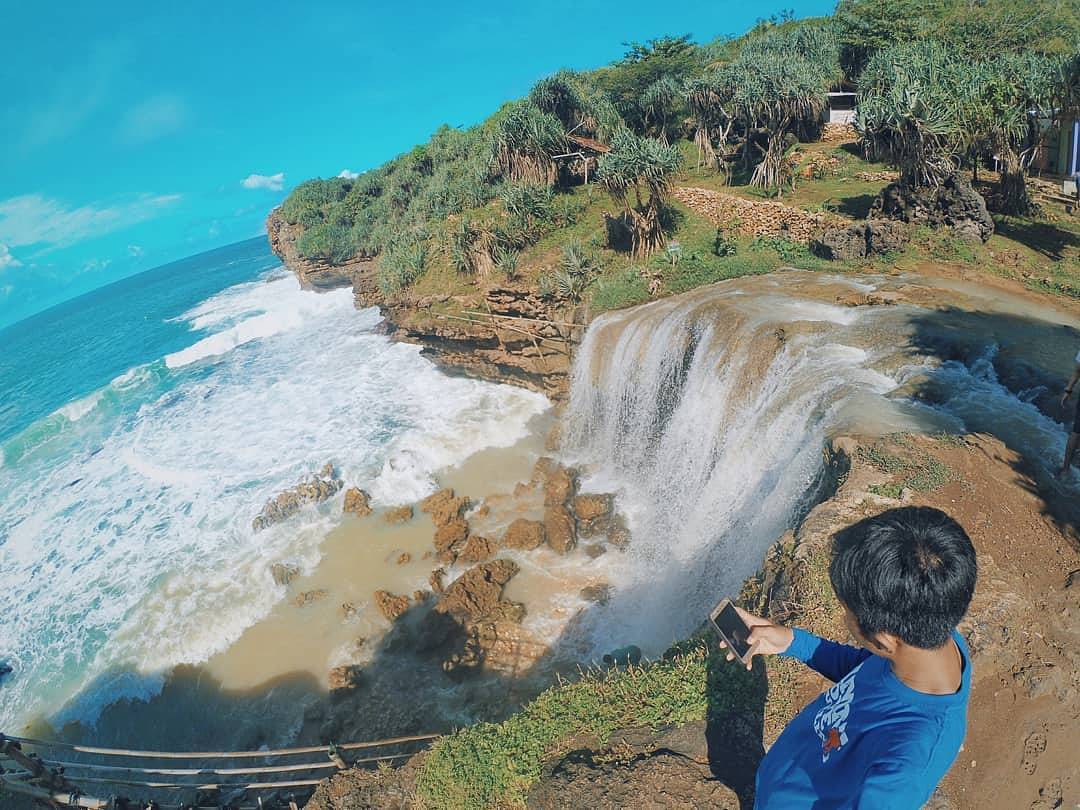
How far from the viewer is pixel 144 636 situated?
12.9m

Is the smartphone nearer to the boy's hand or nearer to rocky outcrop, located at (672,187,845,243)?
the boy's hand

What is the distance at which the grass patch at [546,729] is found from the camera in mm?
5480

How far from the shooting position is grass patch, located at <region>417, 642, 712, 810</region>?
5.48 metres

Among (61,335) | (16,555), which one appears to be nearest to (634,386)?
(16,555)

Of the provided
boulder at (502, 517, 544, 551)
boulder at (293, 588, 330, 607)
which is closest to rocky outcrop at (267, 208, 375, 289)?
boulder at (293, 588, 330, 607)

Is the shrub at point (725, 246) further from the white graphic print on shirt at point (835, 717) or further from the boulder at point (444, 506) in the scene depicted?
the white graphic print on shirt at point (835, 717)

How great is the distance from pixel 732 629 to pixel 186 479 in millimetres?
21055

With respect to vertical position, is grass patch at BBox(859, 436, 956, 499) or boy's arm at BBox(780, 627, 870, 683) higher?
boy's arm at BBox(780, 627, 870, 683)

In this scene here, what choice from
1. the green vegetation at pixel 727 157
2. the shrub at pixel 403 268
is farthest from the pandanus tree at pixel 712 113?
the shrub at pixel 403 268

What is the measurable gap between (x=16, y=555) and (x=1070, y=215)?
35186 millimetres

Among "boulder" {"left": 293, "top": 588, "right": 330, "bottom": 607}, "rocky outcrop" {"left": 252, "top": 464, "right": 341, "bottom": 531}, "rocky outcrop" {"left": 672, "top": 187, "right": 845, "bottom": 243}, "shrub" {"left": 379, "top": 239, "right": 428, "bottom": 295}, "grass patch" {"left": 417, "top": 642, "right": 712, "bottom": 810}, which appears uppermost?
"shrub" {"left": 379, "top": 239, "right": 428, "bottom": 295}

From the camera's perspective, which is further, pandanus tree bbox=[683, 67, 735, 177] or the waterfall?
pandanus tree bbox=[683, 67, 735, 177]

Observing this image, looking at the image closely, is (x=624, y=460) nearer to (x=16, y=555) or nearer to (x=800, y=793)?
(x=800, y=793)

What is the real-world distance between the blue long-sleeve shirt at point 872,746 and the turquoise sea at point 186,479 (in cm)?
1341
